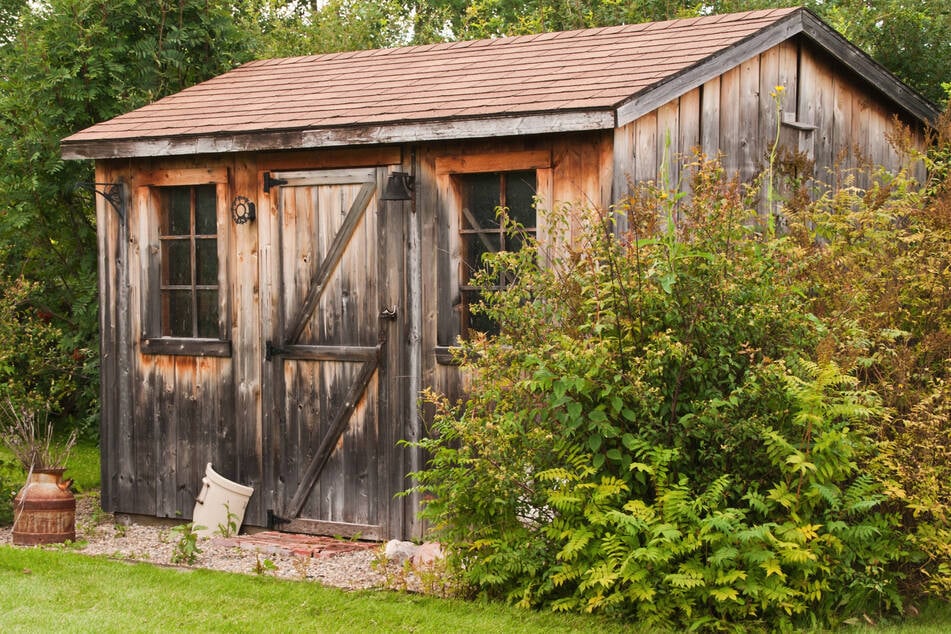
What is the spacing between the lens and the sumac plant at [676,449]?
598 centimetres

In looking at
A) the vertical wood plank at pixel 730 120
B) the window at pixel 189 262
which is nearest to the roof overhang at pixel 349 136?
the window at pixel 189 262

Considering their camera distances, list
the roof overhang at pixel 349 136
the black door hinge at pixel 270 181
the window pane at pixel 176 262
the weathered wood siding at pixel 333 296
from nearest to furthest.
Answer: the roof overhang at pixel 349 136 → the weathered wood siding at pixel 333 296 → the black door hinge at pixel 270 181 → the window pane at pixel 176 262

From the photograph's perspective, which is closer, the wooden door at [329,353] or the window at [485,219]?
the window at [485,219]

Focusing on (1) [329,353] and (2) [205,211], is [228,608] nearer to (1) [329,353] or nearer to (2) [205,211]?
(1) [329,353]

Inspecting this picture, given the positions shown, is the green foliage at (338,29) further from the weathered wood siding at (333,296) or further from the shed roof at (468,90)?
the weathered wood siding at (333,296)

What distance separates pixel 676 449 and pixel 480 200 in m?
2.89

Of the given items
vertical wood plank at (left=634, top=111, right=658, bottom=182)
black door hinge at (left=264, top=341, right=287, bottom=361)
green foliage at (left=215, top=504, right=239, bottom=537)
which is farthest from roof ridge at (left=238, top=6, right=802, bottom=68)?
green foliage at (left=215, top=504, right=239, bottom=537)

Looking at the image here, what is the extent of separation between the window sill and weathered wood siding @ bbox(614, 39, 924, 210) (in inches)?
139

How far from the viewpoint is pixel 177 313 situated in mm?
9836

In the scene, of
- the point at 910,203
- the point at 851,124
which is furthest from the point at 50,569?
the point at 851,124

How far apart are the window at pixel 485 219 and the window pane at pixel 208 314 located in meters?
2.28

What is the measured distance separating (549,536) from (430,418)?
7.77 ft

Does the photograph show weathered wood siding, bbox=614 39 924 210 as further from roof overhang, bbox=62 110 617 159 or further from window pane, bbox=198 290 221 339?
window pane, bbox=198 290 221 339

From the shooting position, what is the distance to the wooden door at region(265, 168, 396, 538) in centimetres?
883
